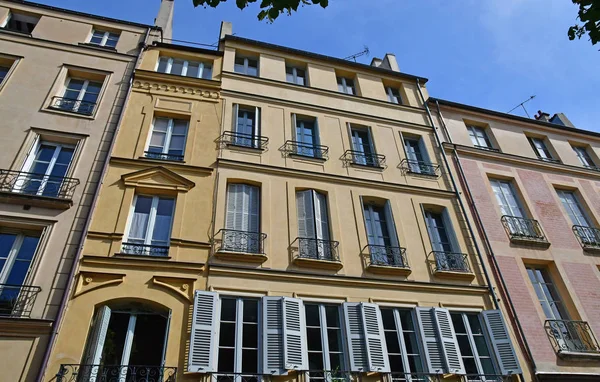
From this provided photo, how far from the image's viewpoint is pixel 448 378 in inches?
346

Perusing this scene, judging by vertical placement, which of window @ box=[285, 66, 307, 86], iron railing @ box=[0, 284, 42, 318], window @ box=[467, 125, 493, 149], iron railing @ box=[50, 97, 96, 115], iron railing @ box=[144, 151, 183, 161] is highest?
window @ box=[285, 66, 307, 86]

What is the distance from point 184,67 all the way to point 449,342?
11.5 meters

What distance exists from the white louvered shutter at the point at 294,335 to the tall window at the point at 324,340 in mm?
244

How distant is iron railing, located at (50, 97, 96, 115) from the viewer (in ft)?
36.3

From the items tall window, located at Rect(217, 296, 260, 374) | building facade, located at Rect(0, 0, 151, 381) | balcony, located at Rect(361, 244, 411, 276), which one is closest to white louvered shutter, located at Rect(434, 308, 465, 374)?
balcony, located at Rect(361, 244, 411, 276)

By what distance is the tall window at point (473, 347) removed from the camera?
915 centimetres

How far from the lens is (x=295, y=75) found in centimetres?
1506

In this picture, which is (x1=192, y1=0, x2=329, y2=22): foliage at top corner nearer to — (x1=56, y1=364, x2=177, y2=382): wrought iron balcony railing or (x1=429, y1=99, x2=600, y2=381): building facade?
(x1=56, y1=364, x2=177, y2=382): wrought iron balcony railing

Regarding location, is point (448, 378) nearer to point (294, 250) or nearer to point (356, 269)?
point (356, 269)

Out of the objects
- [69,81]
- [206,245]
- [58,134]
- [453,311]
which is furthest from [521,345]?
[69,81]

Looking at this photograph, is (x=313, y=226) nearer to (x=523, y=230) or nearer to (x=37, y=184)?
(x=37, y=184)

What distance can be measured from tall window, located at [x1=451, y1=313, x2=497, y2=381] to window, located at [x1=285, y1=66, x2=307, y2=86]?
9287 mm

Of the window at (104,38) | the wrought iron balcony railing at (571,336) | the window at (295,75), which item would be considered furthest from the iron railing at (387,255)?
the window at (104,38)

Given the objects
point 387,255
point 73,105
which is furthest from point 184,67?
point 387,255
